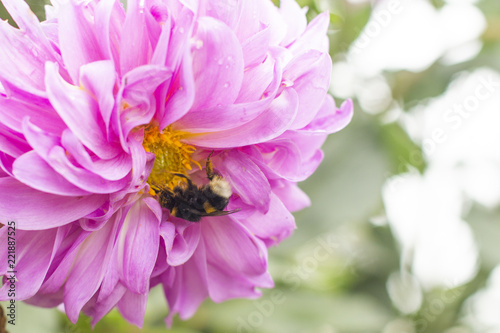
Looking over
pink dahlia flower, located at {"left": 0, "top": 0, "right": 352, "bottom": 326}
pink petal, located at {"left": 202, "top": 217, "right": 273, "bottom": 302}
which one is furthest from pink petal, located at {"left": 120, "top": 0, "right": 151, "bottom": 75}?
pink petal, located at {"left": 202, "top": 217, "right": 273, "bottom": 302}

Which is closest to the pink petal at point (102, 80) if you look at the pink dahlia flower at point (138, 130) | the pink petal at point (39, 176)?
the pink dahlia flower at point (138, 130)

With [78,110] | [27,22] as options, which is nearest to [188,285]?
[78,110]

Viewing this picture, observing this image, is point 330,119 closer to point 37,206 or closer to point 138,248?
point 138,248

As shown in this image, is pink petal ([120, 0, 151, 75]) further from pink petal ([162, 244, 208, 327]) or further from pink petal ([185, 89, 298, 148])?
pink petal ([162, 244, 208, 327])

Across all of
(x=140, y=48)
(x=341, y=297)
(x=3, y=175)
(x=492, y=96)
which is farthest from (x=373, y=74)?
(x=3, y=175)

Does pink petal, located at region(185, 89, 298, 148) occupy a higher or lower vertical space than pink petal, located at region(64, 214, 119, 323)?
higher

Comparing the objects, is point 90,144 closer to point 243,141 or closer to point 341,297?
point 243,141
